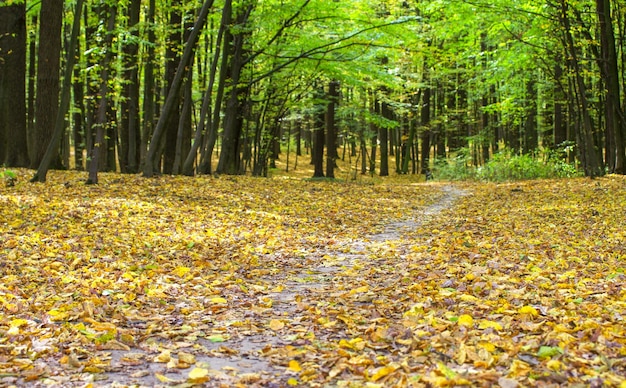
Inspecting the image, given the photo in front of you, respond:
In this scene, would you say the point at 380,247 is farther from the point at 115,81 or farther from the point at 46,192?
the point at 115,81

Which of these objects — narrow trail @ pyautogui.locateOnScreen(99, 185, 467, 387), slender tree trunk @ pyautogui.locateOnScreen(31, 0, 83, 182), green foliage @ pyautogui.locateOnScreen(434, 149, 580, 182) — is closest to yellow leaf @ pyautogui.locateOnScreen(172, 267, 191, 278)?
narrow trail @ pyautogui.locateOnScreen(99, 185, 467, 387)

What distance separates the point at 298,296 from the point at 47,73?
36.4 feet

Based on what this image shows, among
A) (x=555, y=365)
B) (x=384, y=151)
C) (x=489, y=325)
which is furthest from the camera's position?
(x=384, y=151)

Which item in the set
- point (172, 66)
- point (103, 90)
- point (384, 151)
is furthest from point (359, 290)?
point (384, 151)

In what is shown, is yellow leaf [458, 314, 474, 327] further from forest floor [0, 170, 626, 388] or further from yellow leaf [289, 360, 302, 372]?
yellow leaf [289, 360, 302, 372]

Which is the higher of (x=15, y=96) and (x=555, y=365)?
(x=15, y=96)

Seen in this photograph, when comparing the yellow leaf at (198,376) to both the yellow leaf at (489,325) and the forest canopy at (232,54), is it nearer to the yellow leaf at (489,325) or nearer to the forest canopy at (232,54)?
the yellow leaf at (489,325)

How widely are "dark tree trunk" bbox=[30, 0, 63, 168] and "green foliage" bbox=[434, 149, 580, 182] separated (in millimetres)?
16272

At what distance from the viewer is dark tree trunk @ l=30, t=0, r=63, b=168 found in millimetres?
12891

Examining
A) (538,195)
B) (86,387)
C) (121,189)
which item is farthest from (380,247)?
(538,195)

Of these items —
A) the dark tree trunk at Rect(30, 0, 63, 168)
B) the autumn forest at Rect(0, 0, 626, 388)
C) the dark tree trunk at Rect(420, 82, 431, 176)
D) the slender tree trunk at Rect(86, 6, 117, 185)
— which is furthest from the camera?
the dark tree trunk at Rect(420, 82, 431, 176)

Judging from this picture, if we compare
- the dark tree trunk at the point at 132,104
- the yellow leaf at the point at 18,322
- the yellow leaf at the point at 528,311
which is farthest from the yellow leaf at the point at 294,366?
the dark tree trunk at the point at 132,104

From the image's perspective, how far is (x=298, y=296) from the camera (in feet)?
16.4

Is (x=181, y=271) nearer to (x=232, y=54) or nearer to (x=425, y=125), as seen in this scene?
(x=232, y=54)
